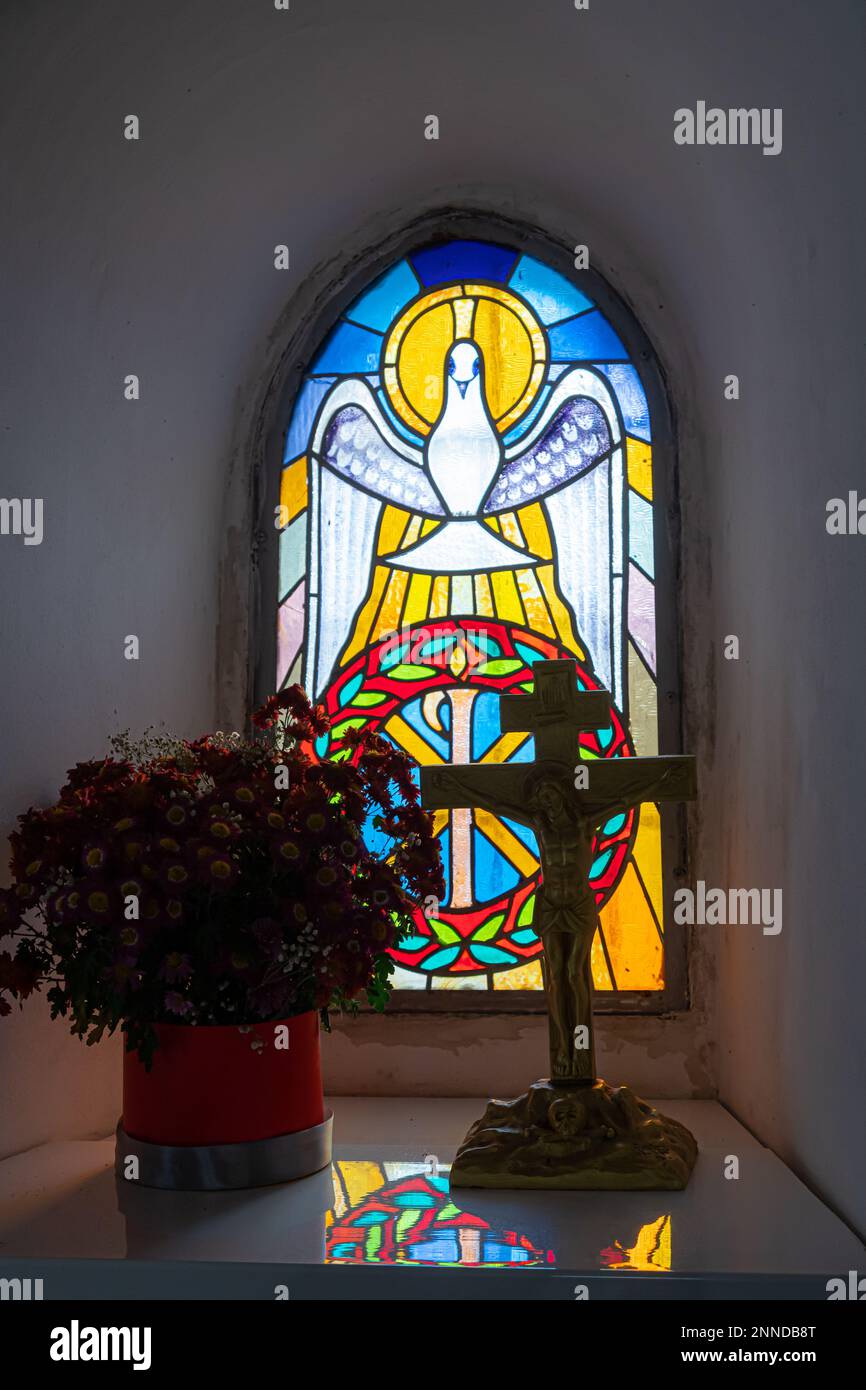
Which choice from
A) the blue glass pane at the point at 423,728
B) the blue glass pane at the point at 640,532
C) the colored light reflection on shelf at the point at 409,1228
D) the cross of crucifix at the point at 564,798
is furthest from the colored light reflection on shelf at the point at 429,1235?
the blue glass pane at the point at 640,532

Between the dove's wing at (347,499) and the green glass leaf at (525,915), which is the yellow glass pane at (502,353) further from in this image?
the green glass leaf at (525,915)

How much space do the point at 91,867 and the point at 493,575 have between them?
1.12 meters

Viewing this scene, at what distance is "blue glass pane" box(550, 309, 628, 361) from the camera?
8.00 ft

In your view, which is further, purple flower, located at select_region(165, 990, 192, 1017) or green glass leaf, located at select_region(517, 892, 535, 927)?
green glass leaf, located at select_region(517, 892, 535, 927)

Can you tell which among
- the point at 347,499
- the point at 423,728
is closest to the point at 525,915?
the point at 423,728

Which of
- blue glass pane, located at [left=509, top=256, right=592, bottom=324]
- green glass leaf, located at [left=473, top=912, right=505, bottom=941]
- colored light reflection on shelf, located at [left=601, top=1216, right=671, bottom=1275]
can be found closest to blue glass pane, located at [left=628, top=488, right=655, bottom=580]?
blue glass pane, located at [left=509, top=256, right=592, bottom=324]

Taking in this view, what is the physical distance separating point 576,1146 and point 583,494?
1.24 m

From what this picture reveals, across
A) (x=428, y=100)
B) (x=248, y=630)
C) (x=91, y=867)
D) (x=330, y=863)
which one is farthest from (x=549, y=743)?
(x=428, y=100)

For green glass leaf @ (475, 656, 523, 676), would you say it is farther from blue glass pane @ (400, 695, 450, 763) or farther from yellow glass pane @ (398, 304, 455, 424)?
yellow glass pane @ (398, 304, 455, 424)

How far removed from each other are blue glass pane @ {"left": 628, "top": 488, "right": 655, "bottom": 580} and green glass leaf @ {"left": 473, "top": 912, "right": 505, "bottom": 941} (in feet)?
2.25

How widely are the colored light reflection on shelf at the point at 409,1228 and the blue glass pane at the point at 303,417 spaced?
1353mm

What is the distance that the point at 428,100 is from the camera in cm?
219

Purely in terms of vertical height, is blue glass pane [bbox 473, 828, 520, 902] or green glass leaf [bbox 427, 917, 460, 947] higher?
blue glass pane [bbox 473, 828, 520, 902]

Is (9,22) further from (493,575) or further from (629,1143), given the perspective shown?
(629,1143)
